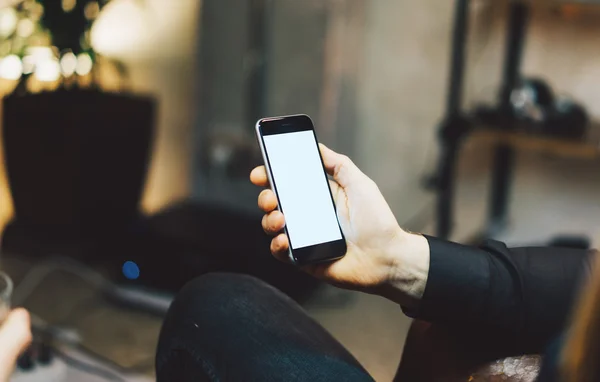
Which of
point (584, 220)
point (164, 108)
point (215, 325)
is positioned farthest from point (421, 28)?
point (215, 325)

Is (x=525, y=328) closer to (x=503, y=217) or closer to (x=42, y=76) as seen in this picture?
(x=503, y=217)

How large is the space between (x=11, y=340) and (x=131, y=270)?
1229 millimetres

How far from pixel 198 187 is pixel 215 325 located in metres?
1.44

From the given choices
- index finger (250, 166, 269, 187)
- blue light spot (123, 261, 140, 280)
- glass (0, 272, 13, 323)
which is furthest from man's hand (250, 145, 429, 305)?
blue light spot (123, 261, 140, 280)

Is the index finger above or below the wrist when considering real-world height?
above

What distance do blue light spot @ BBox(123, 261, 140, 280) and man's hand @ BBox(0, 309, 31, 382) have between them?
3.94 ft

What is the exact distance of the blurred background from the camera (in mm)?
1682

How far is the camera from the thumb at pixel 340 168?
71 centimetres

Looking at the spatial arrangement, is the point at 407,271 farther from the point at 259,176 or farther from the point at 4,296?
the point at 4,296

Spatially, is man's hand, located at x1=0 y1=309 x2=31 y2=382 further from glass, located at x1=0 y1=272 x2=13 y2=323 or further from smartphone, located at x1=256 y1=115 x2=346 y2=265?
smartphone, located at x1=256 y1=115 x2=346 y2=265

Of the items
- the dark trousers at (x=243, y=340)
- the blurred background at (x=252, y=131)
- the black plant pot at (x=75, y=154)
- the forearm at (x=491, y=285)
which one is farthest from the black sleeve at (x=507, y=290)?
the black plant pot at (x=75, y=154)

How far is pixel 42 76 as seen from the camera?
210cm

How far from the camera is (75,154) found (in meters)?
1.87

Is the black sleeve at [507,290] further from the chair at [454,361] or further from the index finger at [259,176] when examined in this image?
the index finger at [259,176]
